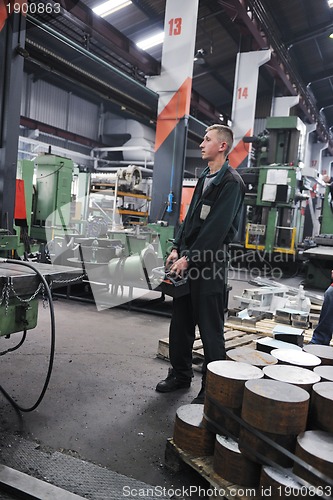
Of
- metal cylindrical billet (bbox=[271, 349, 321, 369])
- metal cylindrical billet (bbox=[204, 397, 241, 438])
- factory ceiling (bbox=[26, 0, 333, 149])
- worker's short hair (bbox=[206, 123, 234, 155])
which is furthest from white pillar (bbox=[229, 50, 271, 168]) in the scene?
metal cylindrical billet (bbox=[204, 397, 241, 438])

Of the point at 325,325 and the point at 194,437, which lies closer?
the point at 194,437

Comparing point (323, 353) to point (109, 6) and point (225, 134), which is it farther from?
point (109, 6)

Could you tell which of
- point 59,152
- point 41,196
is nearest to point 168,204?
point 41,196

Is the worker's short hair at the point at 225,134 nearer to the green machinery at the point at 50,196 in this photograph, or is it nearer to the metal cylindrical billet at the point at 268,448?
the metal cylindrical billet at the point at 268,448

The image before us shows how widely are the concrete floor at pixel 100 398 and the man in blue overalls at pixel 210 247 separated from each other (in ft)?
1.11

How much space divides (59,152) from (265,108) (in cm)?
671

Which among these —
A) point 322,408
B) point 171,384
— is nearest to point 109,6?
point 171,384

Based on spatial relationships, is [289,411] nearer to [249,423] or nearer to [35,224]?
[249,423]

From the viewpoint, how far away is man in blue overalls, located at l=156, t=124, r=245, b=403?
6.61 ft

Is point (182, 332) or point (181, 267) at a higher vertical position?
point (181, 267)

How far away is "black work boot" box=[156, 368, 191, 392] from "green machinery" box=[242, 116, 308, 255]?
5516 millimetres

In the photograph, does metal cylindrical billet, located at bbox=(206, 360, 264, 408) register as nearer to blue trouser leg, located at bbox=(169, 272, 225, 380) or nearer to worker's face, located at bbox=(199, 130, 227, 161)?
blue trouser leg, located at bbox=(169, 272, 225, 380)

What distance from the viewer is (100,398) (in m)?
2.17

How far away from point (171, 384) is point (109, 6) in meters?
7.40
